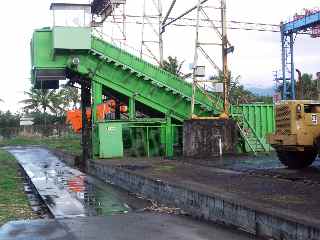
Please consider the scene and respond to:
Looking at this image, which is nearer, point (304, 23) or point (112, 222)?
point (112, 222)

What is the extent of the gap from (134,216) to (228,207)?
226cm

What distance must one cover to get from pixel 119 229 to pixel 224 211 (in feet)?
6.33

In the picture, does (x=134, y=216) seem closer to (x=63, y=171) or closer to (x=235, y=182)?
(x=235, y=182)

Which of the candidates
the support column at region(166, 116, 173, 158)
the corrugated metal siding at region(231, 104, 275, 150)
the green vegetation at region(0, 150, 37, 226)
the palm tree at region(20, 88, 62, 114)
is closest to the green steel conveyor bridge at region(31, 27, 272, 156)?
the support column at region(166, 116, 173, 158)

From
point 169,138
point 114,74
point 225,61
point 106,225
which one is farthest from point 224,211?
point 169,138

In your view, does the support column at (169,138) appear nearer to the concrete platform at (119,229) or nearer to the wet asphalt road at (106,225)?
the wet asphalt road at (106,225)

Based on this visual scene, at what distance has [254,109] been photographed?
85.1 feet

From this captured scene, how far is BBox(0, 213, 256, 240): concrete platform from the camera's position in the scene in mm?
8969

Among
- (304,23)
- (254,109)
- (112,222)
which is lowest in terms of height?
(112,222)

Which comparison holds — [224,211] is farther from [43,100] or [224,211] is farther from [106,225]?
[43,100]

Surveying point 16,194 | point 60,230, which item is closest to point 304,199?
point 60,230

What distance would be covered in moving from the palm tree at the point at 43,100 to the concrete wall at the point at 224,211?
66116 mm

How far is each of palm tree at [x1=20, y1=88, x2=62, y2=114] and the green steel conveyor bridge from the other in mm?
55931

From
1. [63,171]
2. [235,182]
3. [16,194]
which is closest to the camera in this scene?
[235,182]
